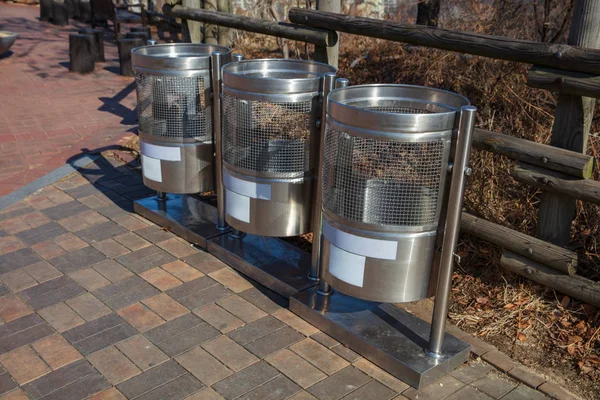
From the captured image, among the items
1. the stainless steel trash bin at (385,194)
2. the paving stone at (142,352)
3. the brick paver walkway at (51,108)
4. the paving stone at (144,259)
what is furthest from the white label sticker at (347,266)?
the brick paver walkway at (51,108)

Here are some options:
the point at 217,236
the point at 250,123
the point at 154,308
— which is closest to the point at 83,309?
the point at 154,308

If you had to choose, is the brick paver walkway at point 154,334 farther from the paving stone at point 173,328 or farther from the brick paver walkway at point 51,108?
the brick paver walkway at point 51,108

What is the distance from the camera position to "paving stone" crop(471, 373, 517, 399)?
3.67m

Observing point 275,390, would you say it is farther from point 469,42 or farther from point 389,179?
point 469,42

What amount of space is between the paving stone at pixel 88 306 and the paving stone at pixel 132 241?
795mm

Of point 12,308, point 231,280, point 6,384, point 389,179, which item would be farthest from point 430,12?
point 6,384

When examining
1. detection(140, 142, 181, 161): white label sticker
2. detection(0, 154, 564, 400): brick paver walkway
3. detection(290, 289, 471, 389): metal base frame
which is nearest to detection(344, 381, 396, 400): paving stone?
detection(0, 154, 564, 400): brick paver walkway

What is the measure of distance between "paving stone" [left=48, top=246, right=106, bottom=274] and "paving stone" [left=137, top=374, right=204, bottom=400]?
65.9 inches

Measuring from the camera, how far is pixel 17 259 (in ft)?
16.8

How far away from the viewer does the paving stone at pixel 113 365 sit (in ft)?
12.3

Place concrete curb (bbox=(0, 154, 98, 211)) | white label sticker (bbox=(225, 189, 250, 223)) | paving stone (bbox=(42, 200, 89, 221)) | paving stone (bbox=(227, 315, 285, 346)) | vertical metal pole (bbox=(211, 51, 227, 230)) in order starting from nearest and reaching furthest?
paving stone (bbox=(227, 315, 285, 346)), white label sticker (bbox=(225, 189, 250, 223)), vertical metal pole (bbox=(211, 51, 227, 230)), paving stone (bbox=(42, 200, 89, 221)), concrete curb (bbox=(0, 154, 98, 211))

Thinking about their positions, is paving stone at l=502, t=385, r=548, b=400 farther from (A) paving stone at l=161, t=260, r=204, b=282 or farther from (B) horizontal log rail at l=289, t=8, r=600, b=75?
(A) paving stone at l=161, t=260, r=204, b=282

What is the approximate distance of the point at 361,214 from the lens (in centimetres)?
362

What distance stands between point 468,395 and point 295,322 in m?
1.20
